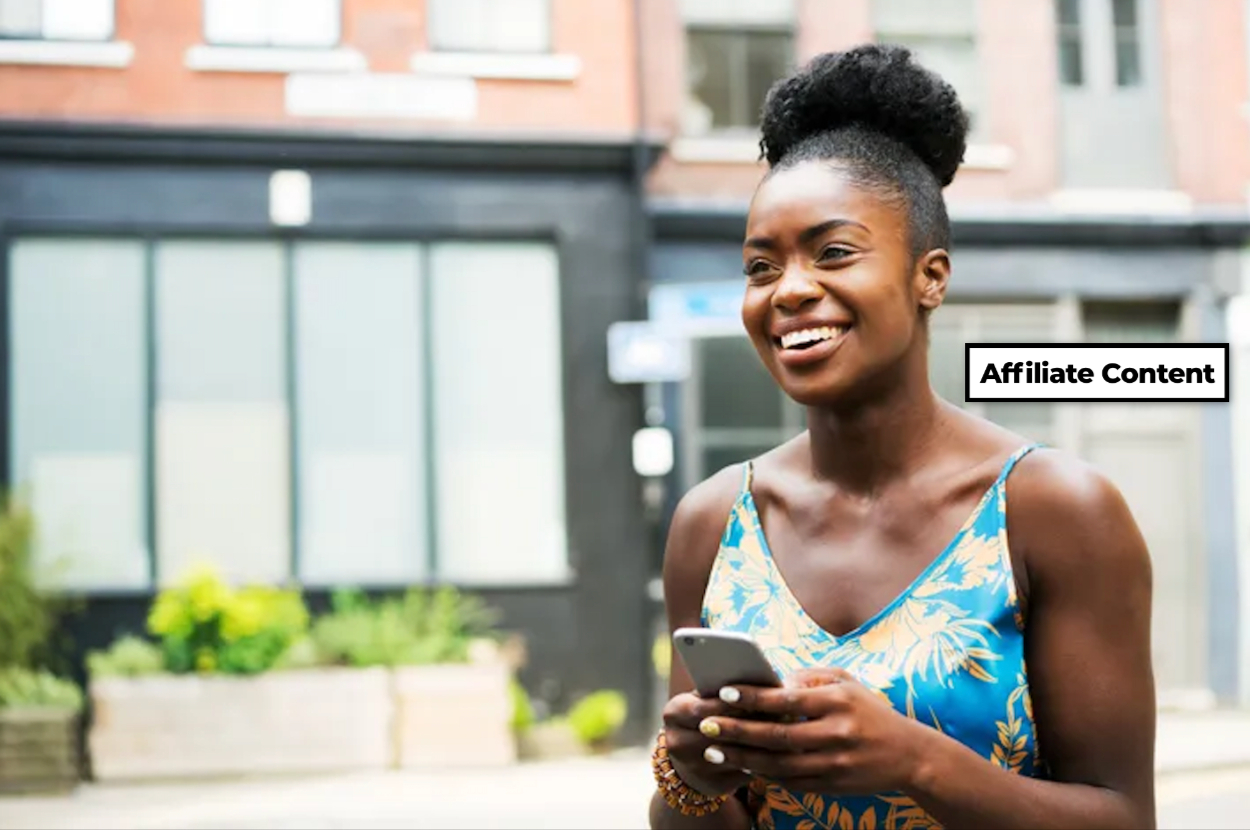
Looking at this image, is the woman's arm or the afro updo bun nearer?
the woman's arm

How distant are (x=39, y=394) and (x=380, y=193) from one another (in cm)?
257

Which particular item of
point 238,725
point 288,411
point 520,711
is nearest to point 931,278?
point 238,725

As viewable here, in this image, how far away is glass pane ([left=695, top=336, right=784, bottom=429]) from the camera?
45.6ft

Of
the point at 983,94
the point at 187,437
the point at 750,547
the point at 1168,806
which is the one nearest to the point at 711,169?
the point at 983,94

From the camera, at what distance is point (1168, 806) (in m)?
9.36

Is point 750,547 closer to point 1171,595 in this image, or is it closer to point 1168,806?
point 1168,806

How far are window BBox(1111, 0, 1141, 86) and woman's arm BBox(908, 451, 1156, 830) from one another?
13905 millimetres

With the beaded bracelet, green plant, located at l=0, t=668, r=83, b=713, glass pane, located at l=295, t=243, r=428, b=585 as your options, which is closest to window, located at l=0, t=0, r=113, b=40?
glass pane, located at l=295, t=243, r=428, b=585

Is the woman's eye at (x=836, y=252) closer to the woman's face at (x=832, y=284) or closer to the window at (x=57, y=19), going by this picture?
the woman's face at (x=832, y=284)

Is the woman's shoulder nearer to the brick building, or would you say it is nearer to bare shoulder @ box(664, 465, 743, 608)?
bare shoulder @ box(664, 465, 743, 608)

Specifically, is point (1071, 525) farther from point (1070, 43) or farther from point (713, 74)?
point (1070, 43)

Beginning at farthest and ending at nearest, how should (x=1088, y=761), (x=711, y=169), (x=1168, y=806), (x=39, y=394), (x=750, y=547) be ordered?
(x=711, y=169)
(x=39, y=394)
(x=1168, y=806)
(x=750, y=547)
(x=1088, y=761)

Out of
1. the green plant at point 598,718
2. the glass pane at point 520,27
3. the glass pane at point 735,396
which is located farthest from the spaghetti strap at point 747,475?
the glass pane at point 735,396

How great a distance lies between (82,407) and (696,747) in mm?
11239
